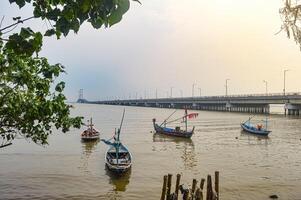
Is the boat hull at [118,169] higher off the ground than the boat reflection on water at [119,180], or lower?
higher

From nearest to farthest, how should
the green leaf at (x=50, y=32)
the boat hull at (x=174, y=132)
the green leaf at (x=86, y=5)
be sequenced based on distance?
the green leaf at (x=86, y=5)
the green leaf at (x=50, y=32)
the boat hull at (x=174, y=132)

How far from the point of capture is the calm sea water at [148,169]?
2431 cm

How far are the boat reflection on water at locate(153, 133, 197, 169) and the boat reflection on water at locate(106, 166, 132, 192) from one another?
7016 mm

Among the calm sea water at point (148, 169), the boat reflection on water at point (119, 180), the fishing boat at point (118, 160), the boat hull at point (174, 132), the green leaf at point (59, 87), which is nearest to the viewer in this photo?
the green leaf at point (59, 87)

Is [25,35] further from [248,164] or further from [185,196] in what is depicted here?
[248,164]

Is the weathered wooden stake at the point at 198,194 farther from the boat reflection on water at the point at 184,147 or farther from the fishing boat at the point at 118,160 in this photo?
the boat reflection on water at the point at 184,147

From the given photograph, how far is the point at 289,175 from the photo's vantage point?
29.0m

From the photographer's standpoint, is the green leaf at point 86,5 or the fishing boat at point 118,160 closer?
the green leaf at point 86,5

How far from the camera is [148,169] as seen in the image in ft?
104

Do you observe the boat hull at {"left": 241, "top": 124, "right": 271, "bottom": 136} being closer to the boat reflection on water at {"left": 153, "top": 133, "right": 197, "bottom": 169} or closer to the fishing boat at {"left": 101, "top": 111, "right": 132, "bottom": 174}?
the boat reflection on water at {"left": 153, "top": 133, "right": 197, "bottom": 169}

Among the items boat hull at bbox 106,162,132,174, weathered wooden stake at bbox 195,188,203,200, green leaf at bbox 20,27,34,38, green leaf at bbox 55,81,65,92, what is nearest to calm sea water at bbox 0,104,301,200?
boat hull at bbox 106,162,132,174

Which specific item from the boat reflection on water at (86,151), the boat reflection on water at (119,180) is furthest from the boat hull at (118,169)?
the boat reflection on water at (86,151)

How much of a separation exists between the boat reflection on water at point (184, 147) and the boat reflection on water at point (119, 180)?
23.0 ft

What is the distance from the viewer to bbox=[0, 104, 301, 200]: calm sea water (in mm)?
24312
